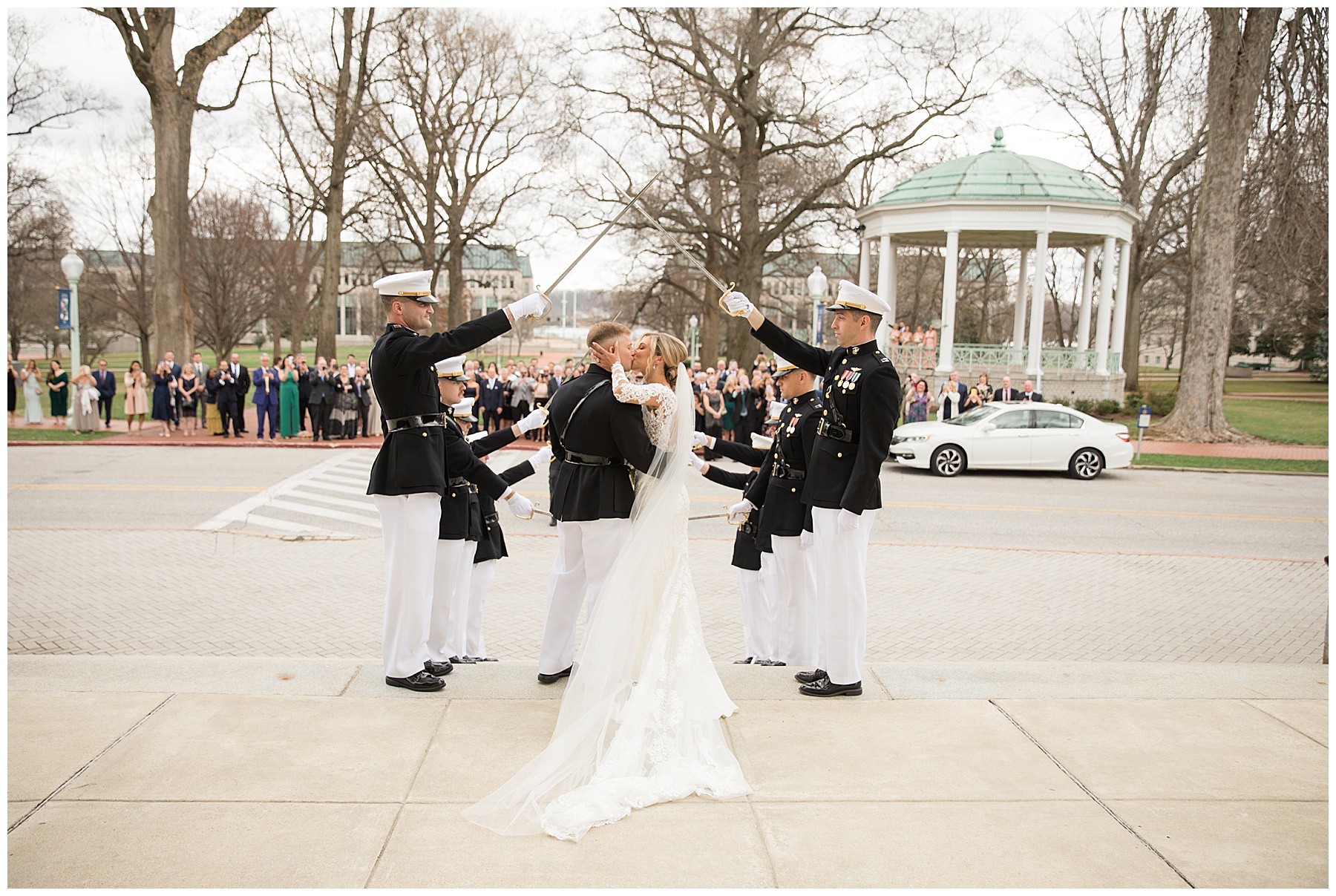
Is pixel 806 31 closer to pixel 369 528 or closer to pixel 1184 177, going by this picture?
pixel 1184 177

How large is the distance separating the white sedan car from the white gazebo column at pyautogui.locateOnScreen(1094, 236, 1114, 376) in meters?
12.2

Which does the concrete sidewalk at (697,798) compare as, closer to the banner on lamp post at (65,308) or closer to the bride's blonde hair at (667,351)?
the bride's blonde hair at (667,351)

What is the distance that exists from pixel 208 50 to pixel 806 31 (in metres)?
18.1

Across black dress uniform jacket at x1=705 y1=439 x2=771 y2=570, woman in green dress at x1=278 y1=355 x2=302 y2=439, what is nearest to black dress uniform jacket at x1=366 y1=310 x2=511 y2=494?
black dress uniform jacket at x1=705 y1=439 x2=771 y2=570

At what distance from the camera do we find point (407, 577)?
17.6ft

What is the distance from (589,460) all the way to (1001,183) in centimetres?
2736

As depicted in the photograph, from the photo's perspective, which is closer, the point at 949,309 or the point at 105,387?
the point at 105,387

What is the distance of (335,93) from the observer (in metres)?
29.0

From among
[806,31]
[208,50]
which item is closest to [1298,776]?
[208,50]

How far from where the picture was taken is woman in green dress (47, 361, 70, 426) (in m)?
24.9

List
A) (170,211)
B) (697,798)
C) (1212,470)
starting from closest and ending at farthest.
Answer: (697,798), (1212,470), (170,211)

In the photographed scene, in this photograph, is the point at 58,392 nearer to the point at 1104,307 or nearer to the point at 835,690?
the point at 835,690

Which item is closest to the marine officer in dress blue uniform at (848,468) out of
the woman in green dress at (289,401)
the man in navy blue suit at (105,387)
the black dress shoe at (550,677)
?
the black dress shoe at (550,677)

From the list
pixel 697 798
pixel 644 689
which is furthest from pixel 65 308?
pixel 697 798
